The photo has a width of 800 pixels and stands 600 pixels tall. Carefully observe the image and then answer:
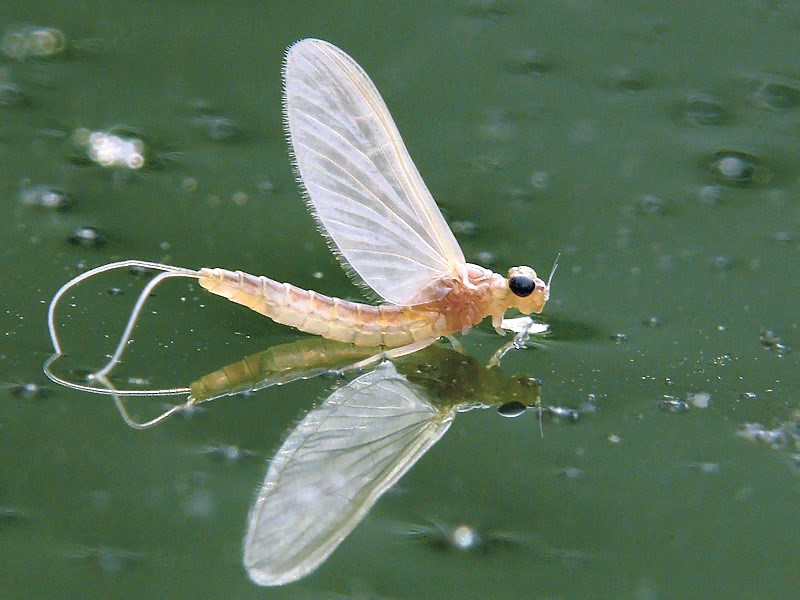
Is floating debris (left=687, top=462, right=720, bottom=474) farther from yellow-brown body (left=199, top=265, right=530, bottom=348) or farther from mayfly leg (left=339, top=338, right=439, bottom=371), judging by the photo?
mayfly leg (left=339, top=338, right=439, bottom=371)

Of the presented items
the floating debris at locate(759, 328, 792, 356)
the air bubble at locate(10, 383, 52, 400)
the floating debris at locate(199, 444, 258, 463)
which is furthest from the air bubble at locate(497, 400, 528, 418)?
the air bubble at locate(10, 383, 52, 400)

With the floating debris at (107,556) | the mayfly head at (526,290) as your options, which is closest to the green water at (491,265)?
the floating debris at (107,556)

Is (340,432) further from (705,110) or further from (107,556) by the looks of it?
(705,110)

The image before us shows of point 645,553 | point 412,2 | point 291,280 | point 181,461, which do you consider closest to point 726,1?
point 412,2

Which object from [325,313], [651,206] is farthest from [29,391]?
[651,206]

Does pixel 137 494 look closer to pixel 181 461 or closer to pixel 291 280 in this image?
pixel 181 461

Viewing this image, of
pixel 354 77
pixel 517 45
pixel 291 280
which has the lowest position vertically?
pixel 291 280
